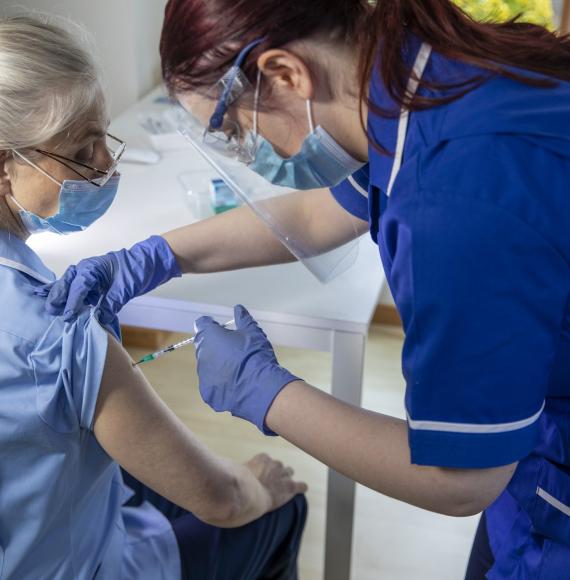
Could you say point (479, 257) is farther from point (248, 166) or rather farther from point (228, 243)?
point (228, 243)

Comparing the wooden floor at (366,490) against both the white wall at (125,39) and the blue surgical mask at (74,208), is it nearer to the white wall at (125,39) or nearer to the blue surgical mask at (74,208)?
the white wall at (125,39)

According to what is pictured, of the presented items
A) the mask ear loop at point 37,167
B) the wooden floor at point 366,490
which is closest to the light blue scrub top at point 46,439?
the mask ear loop at point 37,167

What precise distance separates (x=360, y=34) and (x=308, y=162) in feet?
0.54

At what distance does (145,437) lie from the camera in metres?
1.17

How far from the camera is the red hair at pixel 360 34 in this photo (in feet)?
2.93

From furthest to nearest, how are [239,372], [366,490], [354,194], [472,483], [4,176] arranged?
[366,490] → [354,194] → [4,176] → [239,372] → [472,483]

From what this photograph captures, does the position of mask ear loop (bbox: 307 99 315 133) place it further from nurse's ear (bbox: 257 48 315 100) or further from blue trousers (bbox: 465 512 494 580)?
blue trousers (bbox: 465 512 494 580)

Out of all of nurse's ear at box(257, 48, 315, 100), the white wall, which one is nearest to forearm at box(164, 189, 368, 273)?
nurse's ear at box(257, 48, 315, 100)

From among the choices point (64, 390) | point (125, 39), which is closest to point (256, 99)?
point (64, 390)

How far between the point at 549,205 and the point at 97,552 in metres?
0.84

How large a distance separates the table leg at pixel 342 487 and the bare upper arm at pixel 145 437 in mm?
328

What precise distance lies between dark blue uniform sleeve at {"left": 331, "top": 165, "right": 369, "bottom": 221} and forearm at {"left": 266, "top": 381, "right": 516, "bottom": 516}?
13.9 inches

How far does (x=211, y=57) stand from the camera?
3.05 feet

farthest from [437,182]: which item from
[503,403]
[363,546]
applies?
[363,546]
